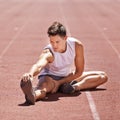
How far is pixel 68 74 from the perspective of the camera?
9.30m

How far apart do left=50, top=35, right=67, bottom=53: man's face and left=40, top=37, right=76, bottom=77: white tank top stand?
0.42ft

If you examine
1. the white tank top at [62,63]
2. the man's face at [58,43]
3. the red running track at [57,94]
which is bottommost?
the red running track at [57,94]

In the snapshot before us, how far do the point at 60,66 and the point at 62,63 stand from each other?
0.06m

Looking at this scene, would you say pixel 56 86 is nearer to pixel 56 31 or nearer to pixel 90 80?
pixel 90 80

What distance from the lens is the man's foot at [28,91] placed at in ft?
25.7

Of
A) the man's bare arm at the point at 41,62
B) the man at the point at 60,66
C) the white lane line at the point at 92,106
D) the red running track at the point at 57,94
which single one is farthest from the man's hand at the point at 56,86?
the white lane line at the point at 92,106

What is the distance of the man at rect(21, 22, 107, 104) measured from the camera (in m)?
8.67

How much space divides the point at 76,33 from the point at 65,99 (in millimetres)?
14130

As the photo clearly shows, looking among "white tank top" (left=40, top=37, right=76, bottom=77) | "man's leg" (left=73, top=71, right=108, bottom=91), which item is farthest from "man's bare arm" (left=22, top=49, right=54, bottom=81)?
"man's leg" (left=73, top=71, right=108, bottom=91)

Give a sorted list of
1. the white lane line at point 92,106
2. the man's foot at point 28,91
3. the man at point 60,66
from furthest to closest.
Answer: the man at point 60,66
the man's foot at point 28,91
the white lane line at point 92,106

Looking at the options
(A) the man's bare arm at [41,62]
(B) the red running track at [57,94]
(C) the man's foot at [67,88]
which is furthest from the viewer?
(C) the man's foot at [67,88]

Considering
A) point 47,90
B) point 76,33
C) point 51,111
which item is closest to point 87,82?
point 47,90

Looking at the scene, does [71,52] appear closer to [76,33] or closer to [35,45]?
[35,45]

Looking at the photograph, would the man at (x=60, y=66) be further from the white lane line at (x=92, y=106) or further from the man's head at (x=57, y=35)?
the white lane line at (x=92, y=106)
